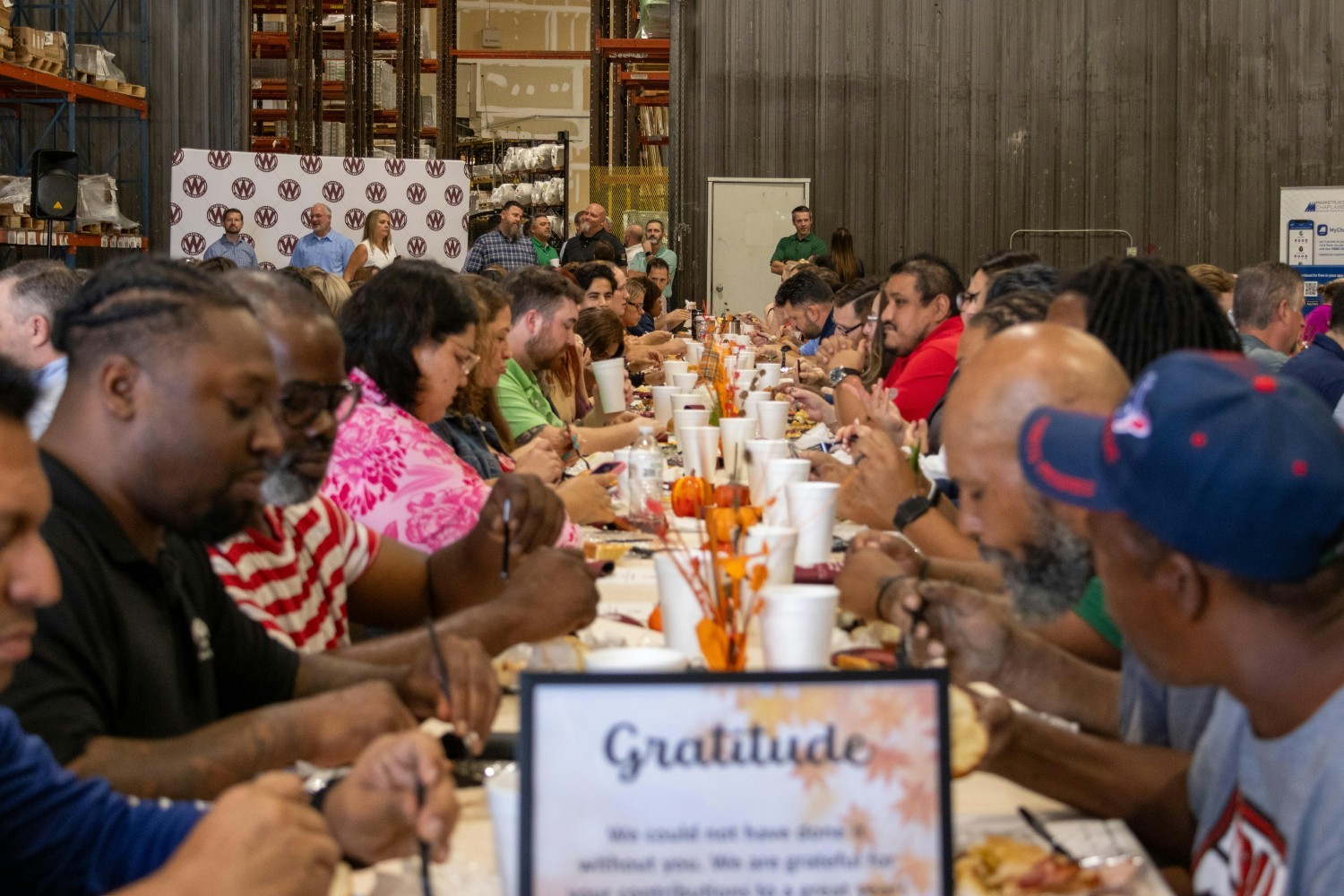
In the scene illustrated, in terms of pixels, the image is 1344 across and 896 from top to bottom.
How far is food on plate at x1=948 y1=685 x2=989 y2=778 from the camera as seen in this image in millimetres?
1444

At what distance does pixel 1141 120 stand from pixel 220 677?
13.5m

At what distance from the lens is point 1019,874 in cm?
133

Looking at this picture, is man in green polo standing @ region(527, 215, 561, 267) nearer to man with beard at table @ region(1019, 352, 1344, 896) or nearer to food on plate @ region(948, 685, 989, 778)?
food on plate @ region(948, 685, 989, 778)

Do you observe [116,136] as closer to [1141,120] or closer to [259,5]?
[259,5]

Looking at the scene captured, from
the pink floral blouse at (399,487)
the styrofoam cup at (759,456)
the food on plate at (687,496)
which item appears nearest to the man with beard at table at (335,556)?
the pink floral blouse at (399,487)

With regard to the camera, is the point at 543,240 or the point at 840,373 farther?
A: the point at 543,240

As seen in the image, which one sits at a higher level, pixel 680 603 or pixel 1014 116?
pixel 1014 116

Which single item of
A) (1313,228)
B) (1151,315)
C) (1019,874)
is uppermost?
(1313,228)

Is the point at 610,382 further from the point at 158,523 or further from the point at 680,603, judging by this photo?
the point at 158,523

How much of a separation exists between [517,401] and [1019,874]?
356 centimetres

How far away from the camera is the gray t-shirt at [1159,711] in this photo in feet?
5.45

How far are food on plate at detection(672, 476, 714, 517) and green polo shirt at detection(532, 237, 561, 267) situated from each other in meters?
9.48

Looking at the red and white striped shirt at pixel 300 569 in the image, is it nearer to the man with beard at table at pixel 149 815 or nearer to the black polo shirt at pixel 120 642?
the black polo shirt at pixel 120 642

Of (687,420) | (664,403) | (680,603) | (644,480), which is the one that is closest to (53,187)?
(664,403)
